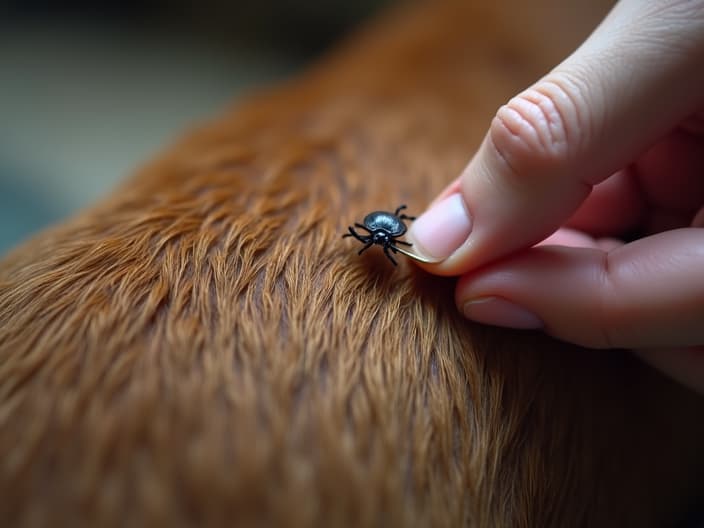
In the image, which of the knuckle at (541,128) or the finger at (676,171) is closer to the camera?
the knuckle at (541,128)

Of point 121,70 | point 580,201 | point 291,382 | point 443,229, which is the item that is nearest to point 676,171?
point 580,201

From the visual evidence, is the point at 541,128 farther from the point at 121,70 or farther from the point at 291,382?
the point at 121,70

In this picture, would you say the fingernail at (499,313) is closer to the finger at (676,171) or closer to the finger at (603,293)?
the finger at (603,293)

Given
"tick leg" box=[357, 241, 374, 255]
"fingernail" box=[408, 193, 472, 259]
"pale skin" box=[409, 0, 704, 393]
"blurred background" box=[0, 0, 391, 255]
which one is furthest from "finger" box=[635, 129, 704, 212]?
"blurred background" box=[0, 0, 391, 255]

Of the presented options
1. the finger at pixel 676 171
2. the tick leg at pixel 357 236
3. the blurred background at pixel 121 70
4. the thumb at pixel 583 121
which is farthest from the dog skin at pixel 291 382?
the blurred background at pixel 121 70

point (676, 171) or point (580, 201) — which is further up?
point (676, 171)

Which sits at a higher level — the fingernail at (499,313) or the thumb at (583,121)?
the thumb at (583,121)
